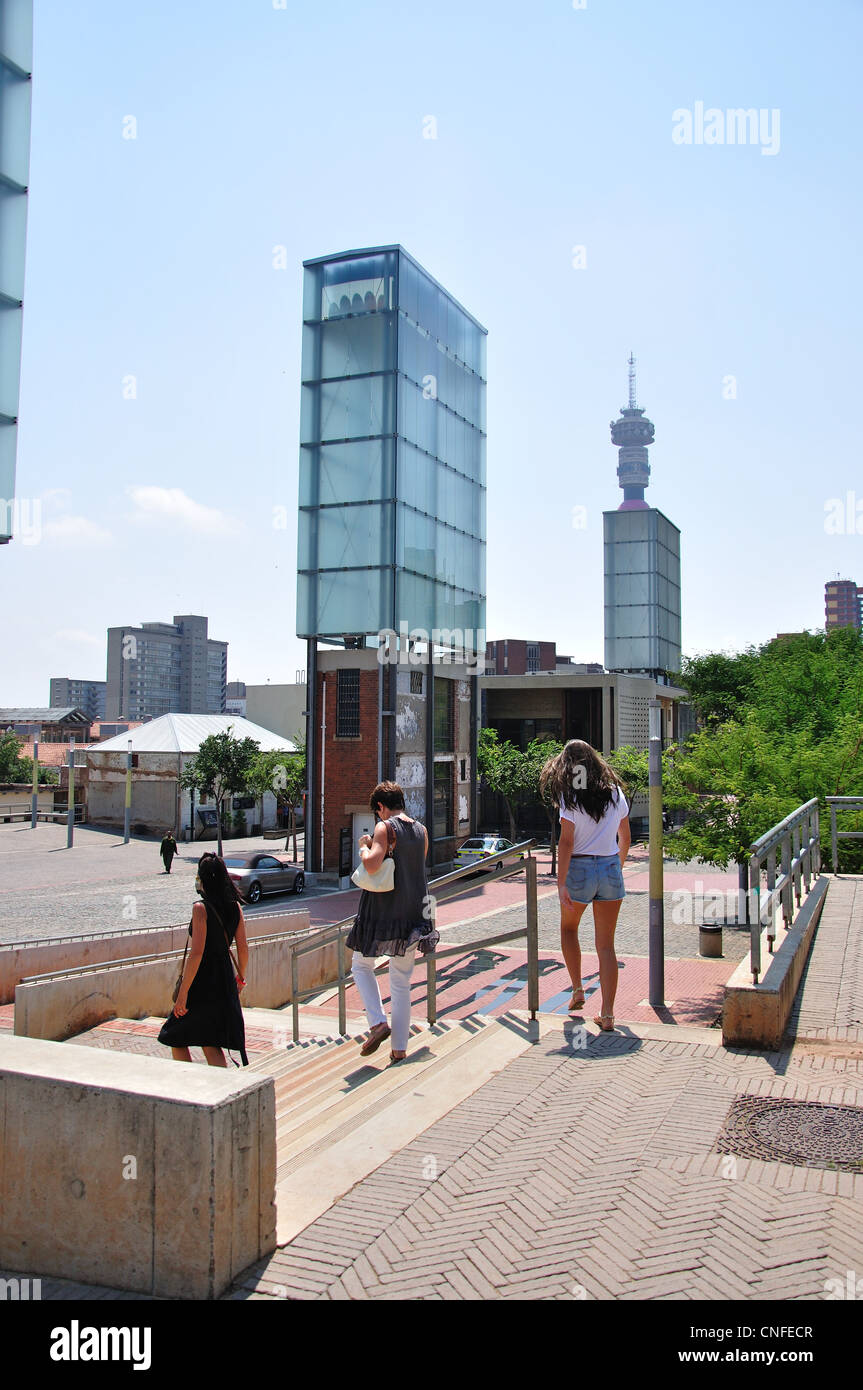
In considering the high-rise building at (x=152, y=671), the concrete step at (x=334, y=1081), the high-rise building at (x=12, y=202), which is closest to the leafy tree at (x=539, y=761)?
the high-rise building at (x=12, y=202)

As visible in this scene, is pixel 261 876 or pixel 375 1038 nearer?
pixel 375 1038

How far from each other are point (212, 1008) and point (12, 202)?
1136 cm

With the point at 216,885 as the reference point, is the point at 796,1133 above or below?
below

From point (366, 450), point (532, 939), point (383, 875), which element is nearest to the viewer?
point (383, 875)

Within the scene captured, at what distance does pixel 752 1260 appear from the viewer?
3320 millimetres

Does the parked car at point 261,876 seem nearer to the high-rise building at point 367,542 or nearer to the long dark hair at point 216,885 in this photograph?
the high-rise building at point 367,542

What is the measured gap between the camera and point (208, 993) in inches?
223

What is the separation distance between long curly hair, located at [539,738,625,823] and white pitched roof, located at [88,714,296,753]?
41.5 meters

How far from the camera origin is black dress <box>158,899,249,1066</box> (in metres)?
5.62

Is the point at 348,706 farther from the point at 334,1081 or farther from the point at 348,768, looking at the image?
the point at 334,1081

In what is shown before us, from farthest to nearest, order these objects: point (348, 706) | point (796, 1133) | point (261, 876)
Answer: point (348, 706) → point (261, 876) → point (796, 1133)

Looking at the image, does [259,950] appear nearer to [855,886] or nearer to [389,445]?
[855,886]

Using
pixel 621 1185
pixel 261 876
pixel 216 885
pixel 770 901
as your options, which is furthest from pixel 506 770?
pixel 621 1185

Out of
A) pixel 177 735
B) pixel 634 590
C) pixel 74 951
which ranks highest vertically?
pixel 634 590
